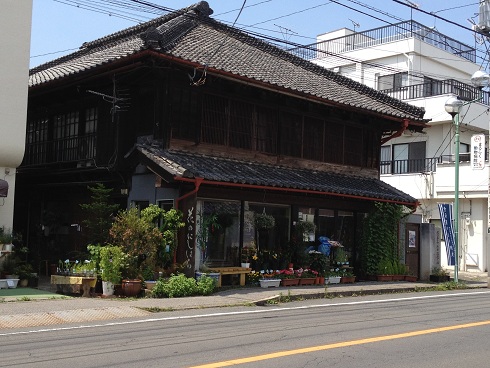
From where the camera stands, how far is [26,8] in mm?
16531

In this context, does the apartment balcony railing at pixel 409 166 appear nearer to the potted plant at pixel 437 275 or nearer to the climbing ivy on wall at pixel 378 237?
the potted plant at pixel 437 275

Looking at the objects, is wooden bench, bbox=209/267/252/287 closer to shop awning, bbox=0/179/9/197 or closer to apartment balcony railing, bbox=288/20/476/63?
shop awning, bbox=0/179/9/197

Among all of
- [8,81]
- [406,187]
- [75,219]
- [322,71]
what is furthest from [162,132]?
[406,187]

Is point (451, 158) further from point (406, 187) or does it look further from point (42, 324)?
point (42, 324)

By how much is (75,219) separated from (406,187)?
19.0 m

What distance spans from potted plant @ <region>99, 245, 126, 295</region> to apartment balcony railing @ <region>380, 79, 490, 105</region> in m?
23.6

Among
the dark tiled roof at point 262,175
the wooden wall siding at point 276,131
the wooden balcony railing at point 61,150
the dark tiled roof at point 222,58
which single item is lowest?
the dark tiled roof at point 262,175

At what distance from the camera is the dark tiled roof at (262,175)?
1583cm

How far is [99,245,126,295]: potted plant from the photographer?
1473 cm

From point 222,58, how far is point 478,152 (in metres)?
14.9

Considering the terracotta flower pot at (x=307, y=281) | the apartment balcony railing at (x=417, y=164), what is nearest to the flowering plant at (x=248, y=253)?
the terracotta flower pot at (x=307, y=281)

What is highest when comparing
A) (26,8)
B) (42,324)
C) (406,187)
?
(26,8)

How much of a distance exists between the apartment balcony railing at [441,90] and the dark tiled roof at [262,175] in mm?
12779

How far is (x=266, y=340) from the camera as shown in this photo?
9211 mm
